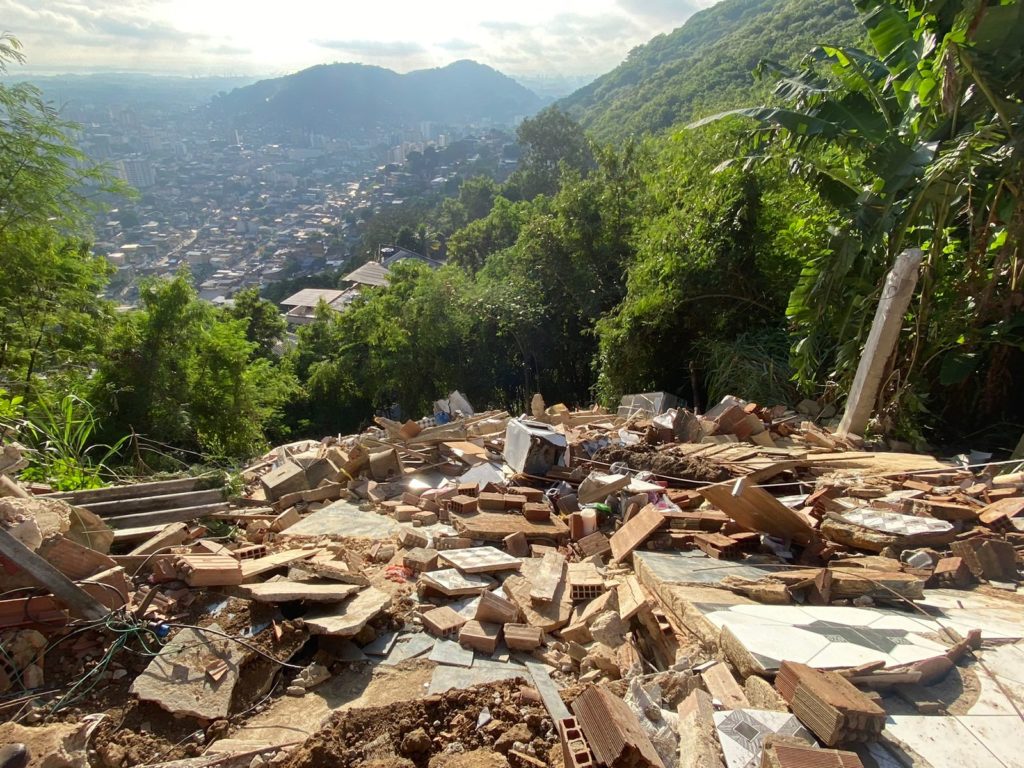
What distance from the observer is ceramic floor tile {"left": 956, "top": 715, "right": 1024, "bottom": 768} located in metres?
2.00

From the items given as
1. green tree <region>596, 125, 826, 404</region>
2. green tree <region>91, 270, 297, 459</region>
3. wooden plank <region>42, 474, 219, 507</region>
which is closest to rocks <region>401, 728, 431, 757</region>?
wooden plank <region>42, 474, 219, 507</region>

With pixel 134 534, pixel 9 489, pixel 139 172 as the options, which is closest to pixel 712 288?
pixel 134 534

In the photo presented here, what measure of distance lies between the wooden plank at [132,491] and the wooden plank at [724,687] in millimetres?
4449

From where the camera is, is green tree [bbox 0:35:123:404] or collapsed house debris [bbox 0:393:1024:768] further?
green tree [bbox 0:35:123:404]

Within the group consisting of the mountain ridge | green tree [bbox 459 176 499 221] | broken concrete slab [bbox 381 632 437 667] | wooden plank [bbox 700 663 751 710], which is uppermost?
the mountain ridge

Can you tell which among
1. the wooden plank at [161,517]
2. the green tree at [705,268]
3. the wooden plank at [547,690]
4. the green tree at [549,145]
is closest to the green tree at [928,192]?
the green tree at [705,268]

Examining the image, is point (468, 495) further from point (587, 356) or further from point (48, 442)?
point (587, 356)

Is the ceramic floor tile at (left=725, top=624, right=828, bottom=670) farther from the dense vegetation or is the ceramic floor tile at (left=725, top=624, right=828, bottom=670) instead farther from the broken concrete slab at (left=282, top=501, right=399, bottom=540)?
the dense vegetation

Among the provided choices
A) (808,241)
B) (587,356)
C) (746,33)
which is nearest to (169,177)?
(746,33)

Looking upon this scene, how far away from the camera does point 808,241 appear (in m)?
8.27

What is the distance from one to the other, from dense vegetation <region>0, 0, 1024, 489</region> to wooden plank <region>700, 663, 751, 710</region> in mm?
4897

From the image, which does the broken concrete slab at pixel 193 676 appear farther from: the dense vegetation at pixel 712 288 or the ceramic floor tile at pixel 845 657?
the dense vegetation at pixel 712 288

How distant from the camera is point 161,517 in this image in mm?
4645

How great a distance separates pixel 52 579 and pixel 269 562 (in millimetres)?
1150
